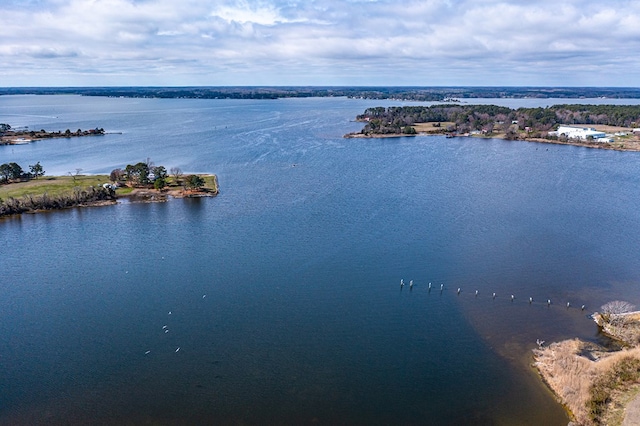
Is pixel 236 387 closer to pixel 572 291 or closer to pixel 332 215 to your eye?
pixel 572 291

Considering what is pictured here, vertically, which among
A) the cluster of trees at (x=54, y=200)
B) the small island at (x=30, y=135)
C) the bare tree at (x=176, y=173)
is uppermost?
the small island at (x=30, y=135)

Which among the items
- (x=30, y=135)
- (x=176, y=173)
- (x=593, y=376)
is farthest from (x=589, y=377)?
(x=30, y=135)

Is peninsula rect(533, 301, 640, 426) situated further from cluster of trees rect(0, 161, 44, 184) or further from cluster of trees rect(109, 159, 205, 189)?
cluster of trees rect(0, 161, 44, 184)

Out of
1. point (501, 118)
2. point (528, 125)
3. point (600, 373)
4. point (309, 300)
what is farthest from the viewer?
point (501, 118)

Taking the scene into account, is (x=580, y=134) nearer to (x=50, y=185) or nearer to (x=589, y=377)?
(x=589, y=377)

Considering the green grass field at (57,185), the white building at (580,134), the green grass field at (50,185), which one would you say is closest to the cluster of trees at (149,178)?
the green grass field at (57,185)

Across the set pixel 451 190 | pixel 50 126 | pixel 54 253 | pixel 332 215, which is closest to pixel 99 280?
pixel 54 253

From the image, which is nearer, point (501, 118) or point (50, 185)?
point (50, 185)

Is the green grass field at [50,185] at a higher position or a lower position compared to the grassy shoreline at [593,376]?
higher

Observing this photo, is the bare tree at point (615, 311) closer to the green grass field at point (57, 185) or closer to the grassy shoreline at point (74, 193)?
the grassy shoreline at point (74, 193)
